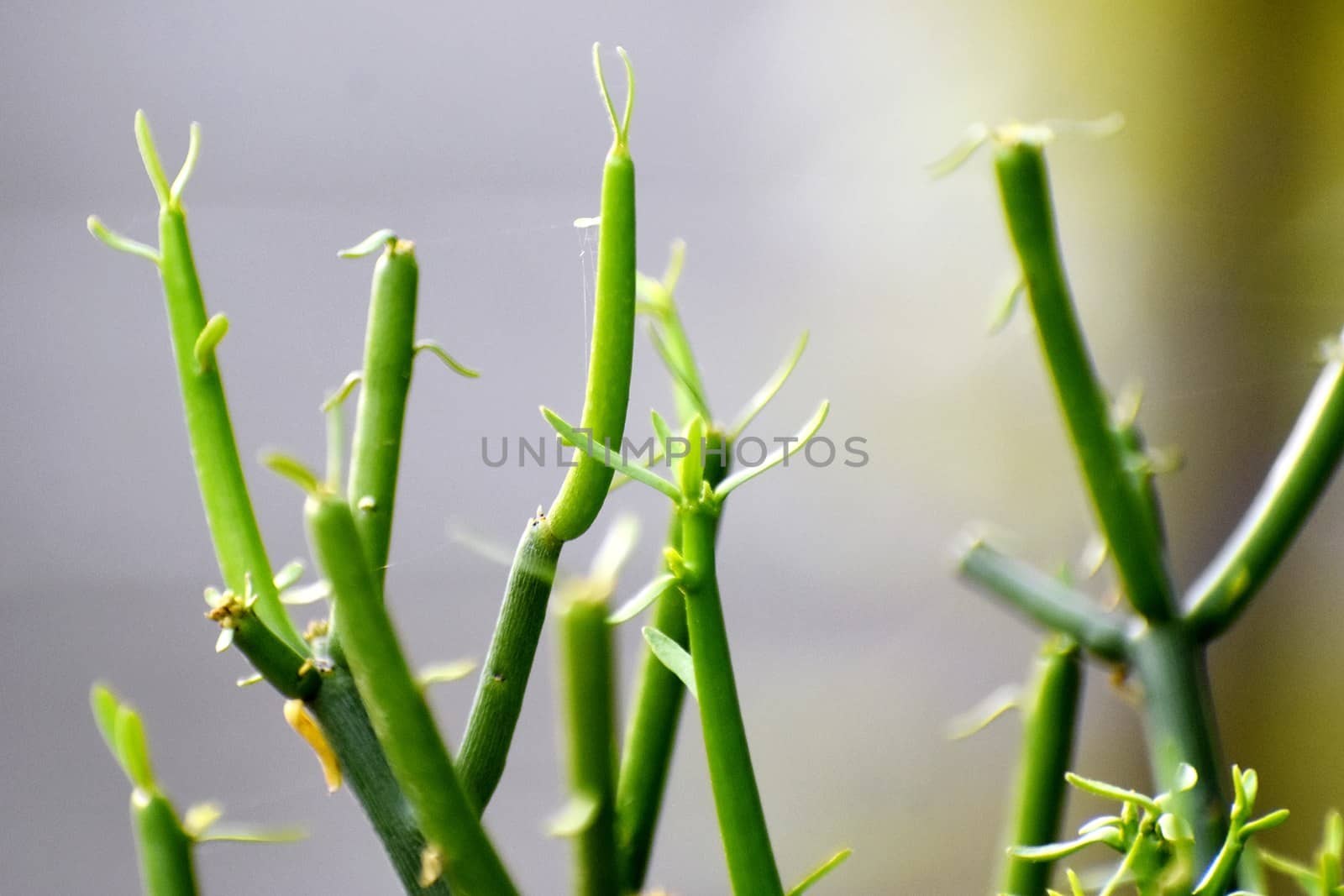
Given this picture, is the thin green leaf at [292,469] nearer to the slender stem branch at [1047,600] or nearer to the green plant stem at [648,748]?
the green plant stem at [648,748]

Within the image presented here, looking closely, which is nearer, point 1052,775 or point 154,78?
point 1052,775

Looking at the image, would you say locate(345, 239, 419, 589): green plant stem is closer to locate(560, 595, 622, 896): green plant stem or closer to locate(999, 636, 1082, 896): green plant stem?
locate(560, 595, 622, 896): green plant stem

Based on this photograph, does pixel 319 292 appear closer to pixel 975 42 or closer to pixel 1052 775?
pixel 1052 775

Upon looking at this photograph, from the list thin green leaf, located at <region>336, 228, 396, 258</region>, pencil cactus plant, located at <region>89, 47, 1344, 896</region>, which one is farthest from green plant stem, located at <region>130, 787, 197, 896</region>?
thin green leaf, located at <region>336, 228, 396, 258</region>

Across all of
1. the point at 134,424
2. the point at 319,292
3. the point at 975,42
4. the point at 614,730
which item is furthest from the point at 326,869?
the point at 975,42

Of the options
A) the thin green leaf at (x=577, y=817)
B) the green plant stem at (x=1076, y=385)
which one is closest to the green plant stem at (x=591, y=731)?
the thin green leaf at (x=577, y=817)

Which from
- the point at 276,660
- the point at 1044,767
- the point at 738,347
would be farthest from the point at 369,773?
the point at 738,347
